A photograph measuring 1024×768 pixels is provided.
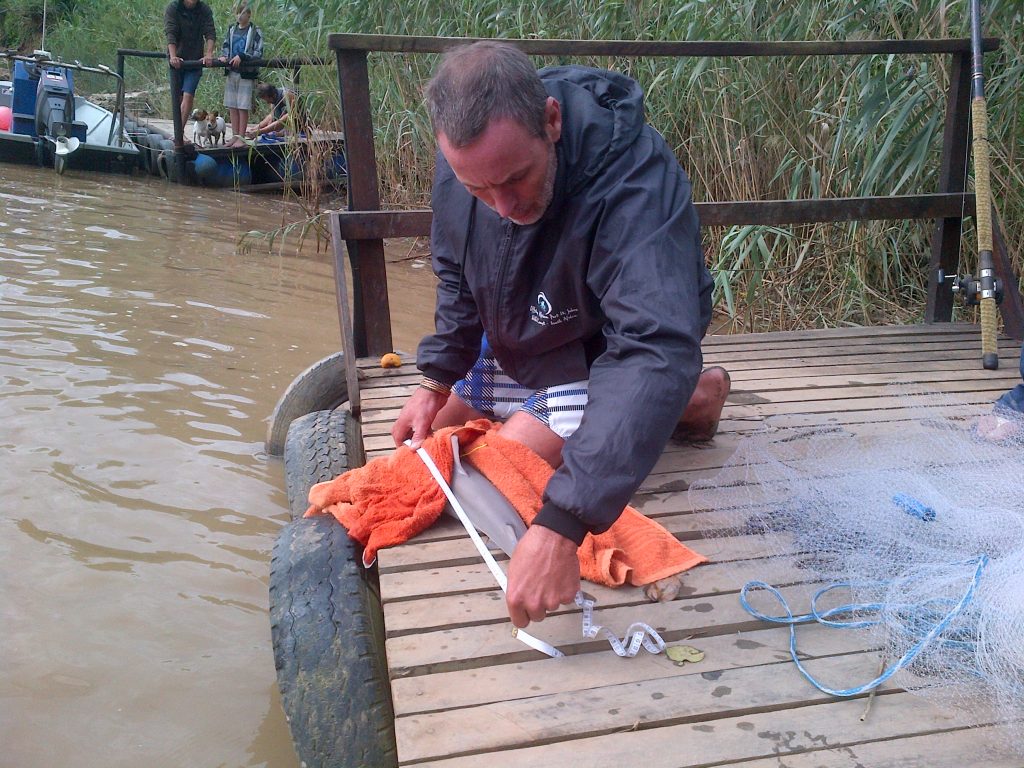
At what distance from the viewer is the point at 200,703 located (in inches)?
94.3

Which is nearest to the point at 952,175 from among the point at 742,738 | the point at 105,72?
the point at 742,738

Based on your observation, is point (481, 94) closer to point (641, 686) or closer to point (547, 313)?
point (547, 313)

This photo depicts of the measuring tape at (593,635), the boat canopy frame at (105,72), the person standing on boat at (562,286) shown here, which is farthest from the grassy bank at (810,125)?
the boat canopy frame at (105,72)

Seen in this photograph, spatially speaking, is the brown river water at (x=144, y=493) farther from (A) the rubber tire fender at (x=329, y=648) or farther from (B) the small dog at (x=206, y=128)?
(B) the small dog at (x=206, y=128)

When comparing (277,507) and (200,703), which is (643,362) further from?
(277,507)

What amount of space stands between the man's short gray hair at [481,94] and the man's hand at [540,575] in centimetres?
71

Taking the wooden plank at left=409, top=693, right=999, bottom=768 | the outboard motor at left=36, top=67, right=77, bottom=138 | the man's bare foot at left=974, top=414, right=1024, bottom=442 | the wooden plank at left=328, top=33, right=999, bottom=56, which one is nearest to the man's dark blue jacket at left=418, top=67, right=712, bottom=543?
the wooden plank at left=409, top=693, right=999, bottom=768

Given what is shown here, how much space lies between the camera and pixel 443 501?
220 centimetres

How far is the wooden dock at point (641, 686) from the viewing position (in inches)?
58.6

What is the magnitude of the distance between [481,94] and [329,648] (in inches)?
42.5

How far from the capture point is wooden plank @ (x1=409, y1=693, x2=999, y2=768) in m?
1.47

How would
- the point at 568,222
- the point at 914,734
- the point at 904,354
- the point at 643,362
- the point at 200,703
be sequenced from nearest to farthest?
1. the point at 914,734
2. the point at 643,362
3. the point at 568,222
4. the point at 200,703
5. the point at 904,354

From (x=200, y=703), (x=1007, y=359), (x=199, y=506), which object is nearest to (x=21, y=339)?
(x=199, y=506)

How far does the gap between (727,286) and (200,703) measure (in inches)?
122
